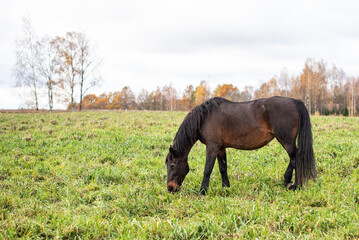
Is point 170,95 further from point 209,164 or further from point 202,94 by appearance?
point 209,164

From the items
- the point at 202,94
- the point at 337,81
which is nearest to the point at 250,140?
the point at 202,94

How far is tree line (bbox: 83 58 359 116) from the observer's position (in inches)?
2141

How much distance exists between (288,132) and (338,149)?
437 centimetres

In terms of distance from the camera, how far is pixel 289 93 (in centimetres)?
6206

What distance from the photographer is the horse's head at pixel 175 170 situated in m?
5.48

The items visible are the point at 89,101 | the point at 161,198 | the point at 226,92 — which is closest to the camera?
the point at 161,198

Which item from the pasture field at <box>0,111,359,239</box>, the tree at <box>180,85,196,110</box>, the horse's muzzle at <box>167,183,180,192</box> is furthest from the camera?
the tree at <box>180,85,196,110</box>

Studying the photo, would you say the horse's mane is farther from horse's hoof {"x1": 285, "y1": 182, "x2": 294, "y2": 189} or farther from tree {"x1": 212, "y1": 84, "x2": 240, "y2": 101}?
tree {"x1": 212, "y1": 84, "x2": 240, "y2": 101}

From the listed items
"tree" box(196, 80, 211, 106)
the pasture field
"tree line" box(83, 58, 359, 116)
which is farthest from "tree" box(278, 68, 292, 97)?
the pasture field

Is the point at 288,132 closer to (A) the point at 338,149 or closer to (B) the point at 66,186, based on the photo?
(A) the point at 338,149

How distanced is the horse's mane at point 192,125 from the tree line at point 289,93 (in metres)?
44.5

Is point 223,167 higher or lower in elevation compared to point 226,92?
lower

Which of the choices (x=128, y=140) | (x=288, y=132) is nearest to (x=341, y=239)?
(x=288, y=132)

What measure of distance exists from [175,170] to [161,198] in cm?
77
